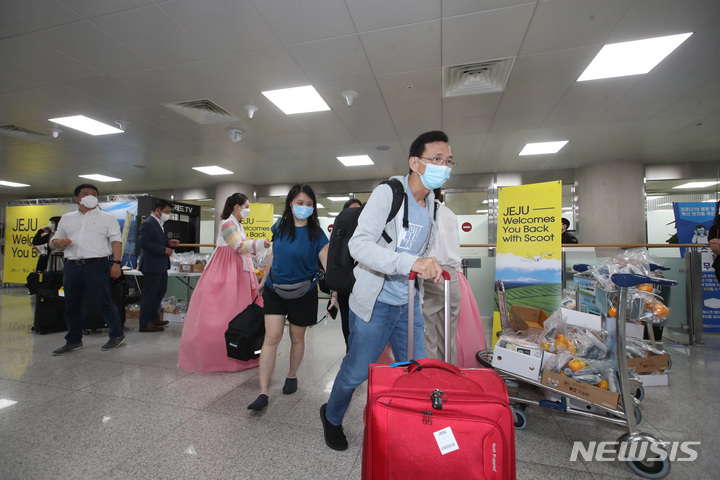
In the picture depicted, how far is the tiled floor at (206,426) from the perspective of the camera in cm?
156

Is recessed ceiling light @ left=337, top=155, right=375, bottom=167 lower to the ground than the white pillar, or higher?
higher

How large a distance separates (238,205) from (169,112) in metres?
3.02

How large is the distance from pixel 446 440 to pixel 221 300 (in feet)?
7.92

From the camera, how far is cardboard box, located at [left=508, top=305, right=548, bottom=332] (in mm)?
2398

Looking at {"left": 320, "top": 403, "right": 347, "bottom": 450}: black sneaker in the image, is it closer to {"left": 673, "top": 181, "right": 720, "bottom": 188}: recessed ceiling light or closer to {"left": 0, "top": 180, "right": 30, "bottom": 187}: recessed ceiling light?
{"left": 673, "top": 181, "right": 720, "bottom": 188}: recessed ceiling light

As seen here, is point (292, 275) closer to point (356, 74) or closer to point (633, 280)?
point (633, 280)

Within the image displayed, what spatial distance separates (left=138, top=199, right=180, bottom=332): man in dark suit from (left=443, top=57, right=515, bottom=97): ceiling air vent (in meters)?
3.79

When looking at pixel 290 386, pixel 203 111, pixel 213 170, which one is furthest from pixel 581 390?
Result: pixel 213 170

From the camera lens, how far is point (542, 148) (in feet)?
21.5

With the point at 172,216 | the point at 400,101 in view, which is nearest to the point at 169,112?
the point at 172,216

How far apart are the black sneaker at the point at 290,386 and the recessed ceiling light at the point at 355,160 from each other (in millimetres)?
5658

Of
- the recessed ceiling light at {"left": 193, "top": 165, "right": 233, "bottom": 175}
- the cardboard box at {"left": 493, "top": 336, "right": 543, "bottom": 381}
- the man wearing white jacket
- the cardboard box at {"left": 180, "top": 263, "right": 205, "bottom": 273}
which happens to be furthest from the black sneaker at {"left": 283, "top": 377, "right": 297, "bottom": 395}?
the recessed ceiling light at {"left": 193, "top": 165, "right": 233, "bottom": 175}

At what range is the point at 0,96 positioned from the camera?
174 inches

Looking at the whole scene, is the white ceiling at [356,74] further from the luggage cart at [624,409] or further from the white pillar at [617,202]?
the luggage cart at [624,409]
